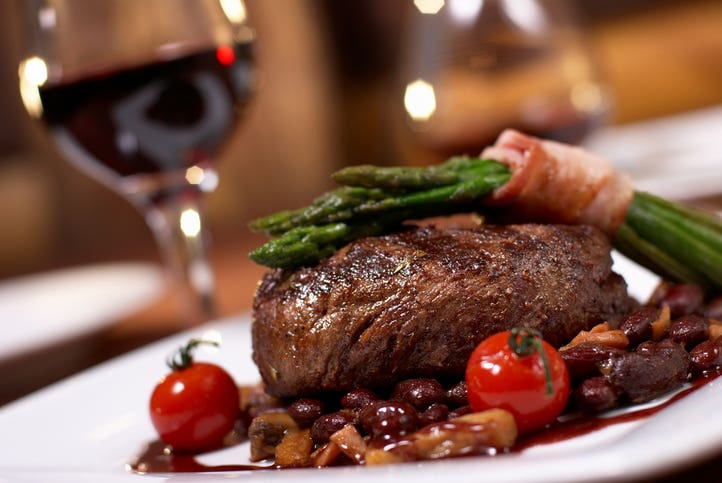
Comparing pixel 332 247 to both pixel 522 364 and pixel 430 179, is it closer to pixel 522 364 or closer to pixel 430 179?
pixel 430 179

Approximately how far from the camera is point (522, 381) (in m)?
1.79

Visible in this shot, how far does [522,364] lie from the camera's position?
1.81 metres

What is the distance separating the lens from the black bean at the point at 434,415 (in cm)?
186

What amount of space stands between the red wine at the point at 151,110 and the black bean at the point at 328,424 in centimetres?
163

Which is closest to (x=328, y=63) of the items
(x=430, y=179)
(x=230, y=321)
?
(x=230, y=321)

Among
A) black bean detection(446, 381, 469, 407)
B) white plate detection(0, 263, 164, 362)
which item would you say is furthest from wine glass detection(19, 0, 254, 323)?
black bean detection(446, 381, 469, 407)

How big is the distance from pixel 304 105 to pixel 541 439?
8888 mm

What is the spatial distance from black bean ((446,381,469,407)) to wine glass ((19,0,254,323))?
63.5 inches

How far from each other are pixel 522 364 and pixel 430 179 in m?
0.63

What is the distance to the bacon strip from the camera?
90.4 inches

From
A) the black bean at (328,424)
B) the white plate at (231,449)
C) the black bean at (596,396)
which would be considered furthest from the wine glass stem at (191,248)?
the black bean at (596,396)

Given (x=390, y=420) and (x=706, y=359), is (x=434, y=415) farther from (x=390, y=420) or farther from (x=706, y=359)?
(x=706, y=359)

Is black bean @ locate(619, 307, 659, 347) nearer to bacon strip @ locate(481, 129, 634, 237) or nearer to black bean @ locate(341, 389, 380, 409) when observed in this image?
bacon strip @ locate(481, 129, 634, 237)

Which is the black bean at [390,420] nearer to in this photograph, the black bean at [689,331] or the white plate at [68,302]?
the black bean at [689,331]
